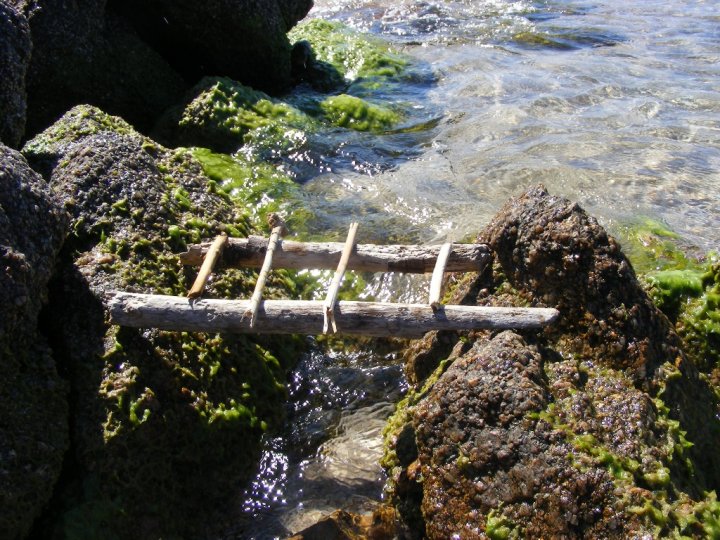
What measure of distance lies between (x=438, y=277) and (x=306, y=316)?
0.77 metres

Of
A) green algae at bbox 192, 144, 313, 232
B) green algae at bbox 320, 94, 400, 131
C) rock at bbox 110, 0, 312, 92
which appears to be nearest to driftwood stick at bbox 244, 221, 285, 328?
green algae at bbox 192, 144, 313, 232

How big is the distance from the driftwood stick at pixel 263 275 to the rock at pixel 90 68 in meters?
3.92

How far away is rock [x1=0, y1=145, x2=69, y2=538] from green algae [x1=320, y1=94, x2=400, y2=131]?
5.19 metres

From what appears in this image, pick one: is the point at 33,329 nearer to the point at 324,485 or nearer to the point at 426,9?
the point at 324,485

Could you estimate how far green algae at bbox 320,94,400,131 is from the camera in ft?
28.0

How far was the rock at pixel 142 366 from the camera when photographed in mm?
3555

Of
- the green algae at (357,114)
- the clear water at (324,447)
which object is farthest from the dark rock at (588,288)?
the green algae at (357,114)

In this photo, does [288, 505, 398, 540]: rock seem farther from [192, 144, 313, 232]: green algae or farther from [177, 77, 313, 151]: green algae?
[177, 77, 313, 151]: green algae

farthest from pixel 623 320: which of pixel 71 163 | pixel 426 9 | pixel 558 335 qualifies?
pixel 426 9

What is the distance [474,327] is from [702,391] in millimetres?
1327

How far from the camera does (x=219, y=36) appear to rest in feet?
27.2

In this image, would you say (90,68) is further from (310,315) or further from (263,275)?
(310,315)

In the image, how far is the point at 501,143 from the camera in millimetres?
8023

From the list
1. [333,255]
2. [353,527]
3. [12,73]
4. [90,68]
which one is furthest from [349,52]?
[353,527]
